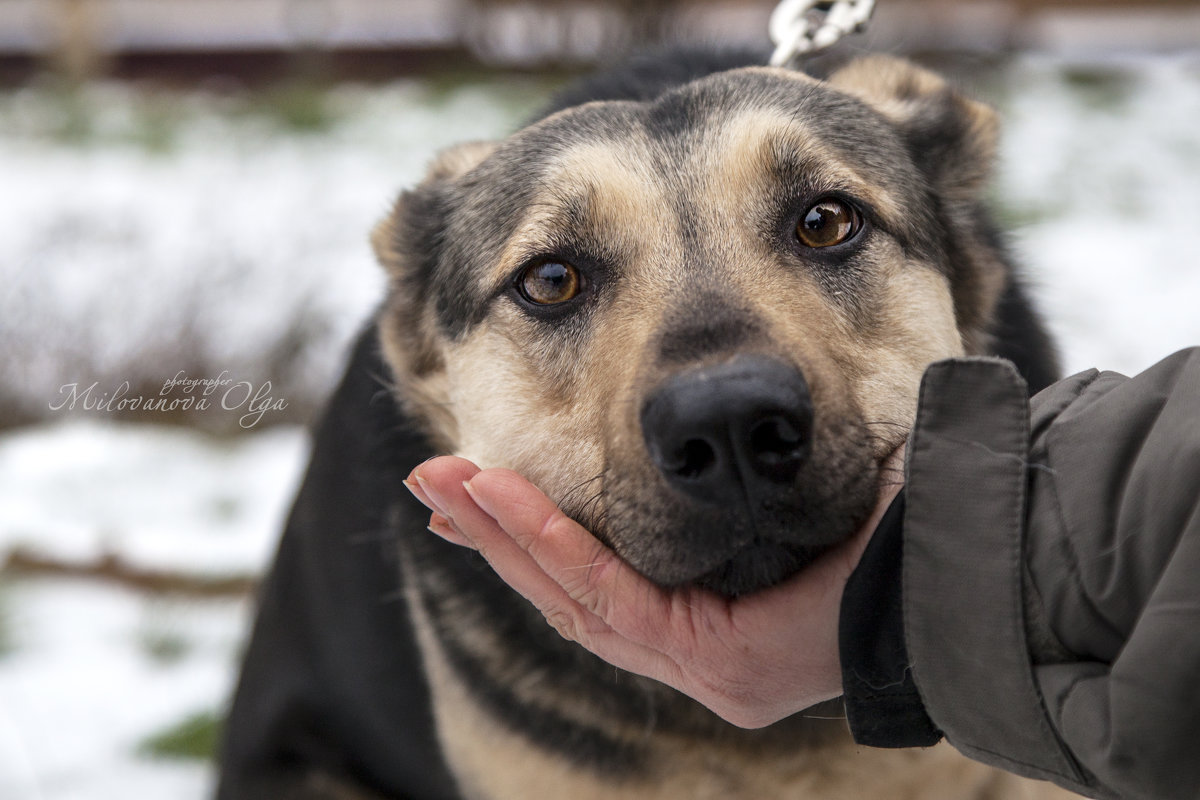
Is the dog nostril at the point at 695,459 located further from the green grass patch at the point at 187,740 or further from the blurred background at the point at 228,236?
the green grass patch at the point at 187,740

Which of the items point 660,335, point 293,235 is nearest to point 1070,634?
point 660,335

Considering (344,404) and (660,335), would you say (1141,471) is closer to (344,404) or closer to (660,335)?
(660,335)

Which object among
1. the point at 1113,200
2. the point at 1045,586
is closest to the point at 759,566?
the point at 1045,586

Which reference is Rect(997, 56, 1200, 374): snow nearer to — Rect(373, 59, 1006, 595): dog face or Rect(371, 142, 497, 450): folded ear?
Rect(373, 59, 1006, 595): dog face

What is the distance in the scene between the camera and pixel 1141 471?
1.26 meters

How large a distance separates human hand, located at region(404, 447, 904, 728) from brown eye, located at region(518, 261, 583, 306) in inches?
23.2

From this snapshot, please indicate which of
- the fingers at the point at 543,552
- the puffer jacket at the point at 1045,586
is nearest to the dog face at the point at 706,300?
the fingers at the point at 543,552

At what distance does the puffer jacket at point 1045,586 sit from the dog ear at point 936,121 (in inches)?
44.2

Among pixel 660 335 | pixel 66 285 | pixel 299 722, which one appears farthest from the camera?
pixel 66 285

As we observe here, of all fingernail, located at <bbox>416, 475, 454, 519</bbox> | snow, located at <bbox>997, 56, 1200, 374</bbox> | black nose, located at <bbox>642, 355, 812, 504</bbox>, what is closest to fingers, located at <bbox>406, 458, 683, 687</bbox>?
fingernail, located at <bbox>416, 475, 454, 519</bbox>

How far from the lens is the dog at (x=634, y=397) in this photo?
1.70m

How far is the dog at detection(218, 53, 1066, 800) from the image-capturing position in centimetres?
170

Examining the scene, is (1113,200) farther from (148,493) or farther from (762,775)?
(148,493)

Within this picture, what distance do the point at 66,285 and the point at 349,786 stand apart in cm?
488
